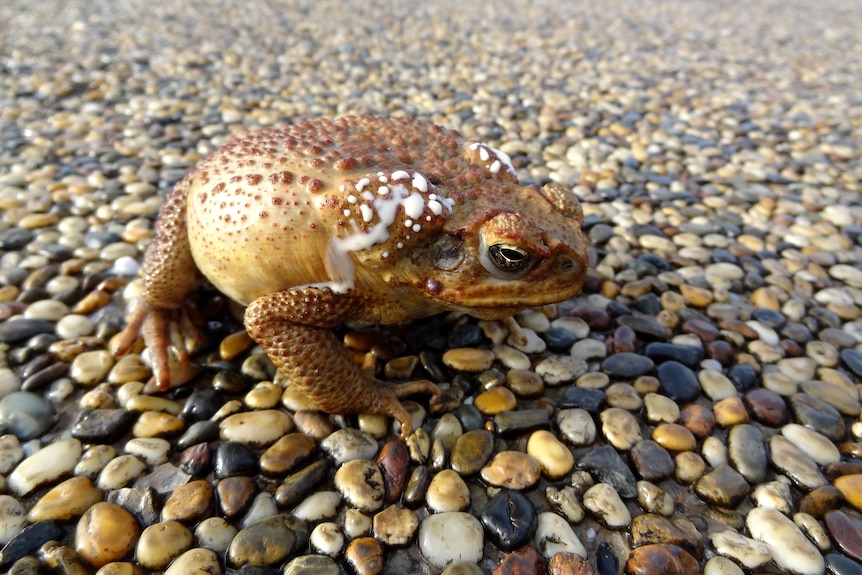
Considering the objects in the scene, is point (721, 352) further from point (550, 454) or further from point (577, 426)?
point (550, 454)

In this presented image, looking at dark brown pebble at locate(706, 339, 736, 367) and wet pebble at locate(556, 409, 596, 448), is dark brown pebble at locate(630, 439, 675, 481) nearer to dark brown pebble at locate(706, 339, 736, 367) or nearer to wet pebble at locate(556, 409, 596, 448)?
wet pebble at locate(556, 409, 596, 448)

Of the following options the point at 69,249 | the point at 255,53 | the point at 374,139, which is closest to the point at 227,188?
the point at 374,139

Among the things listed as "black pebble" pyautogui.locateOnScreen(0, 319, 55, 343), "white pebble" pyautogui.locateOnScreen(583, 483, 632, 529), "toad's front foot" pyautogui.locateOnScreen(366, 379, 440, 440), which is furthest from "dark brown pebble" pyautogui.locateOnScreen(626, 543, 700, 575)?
"black pebble" pyautogui.locateOnScreen(0, 319, 55, 343)

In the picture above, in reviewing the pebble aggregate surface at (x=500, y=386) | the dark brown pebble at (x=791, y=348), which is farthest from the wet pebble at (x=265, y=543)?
the dark brown pebble at (x=791, y=348)

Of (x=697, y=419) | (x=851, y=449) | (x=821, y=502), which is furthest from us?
(x=697, y=419)

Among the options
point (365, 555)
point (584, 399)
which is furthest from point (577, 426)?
point (365, 555)

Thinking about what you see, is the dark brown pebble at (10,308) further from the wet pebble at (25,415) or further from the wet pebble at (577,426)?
the wet pebble at (577,426)

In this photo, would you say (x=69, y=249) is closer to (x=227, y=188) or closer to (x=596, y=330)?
(x=227, y=188)
